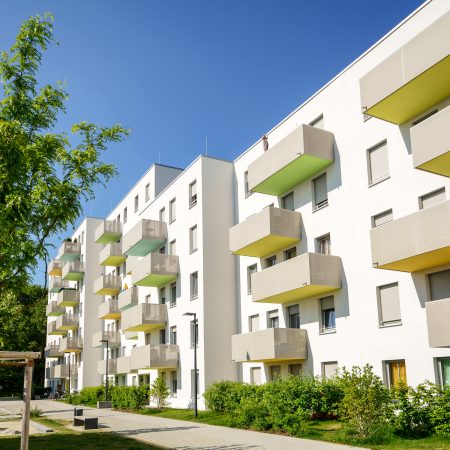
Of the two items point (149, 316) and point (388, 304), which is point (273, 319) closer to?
point (388, 304)

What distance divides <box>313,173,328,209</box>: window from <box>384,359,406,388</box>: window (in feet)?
24.3

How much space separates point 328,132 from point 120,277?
2902cm

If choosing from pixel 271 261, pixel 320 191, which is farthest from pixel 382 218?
pixel 271 261

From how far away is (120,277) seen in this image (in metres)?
48.9

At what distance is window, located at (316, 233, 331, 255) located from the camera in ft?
80.5

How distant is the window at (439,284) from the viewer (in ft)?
59.9

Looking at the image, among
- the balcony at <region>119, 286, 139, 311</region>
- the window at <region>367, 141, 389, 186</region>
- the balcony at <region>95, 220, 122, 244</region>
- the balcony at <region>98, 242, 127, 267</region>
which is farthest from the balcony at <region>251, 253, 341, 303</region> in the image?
the balcony at <region>95, 220, 122, 244</region>

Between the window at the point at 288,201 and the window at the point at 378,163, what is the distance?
5552 millimetres

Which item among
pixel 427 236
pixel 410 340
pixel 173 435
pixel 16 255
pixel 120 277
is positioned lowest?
pixel 173 435

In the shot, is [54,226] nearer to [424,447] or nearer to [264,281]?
[424,447]

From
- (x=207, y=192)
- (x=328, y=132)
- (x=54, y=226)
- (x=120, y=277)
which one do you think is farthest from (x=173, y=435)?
(x=120, y=277)

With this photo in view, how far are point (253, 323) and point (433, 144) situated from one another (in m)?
15.5

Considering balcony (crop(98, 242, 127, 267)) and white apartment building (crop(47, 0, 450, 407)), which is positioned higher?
balcony (crop(98, 242, 127, 267))

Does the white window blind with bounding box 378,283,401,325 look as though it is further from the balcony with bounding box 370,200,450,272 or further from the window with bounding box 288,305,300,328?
the window with bounding box 288,305,300,328
